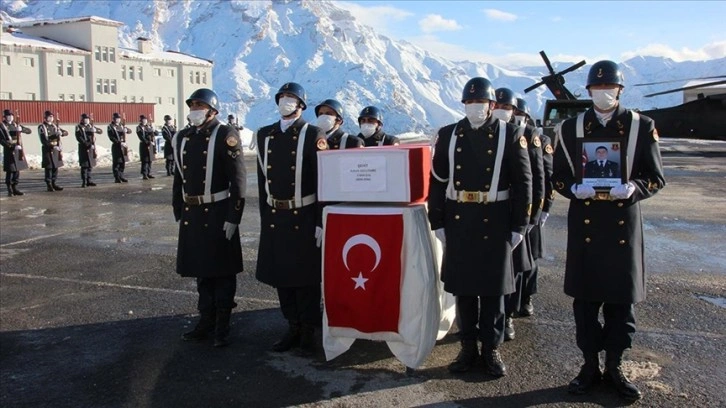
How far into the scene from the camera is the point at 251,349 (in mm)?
4922

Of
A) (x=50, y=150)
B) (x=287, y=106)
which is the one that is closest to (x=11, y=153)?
(x=50, y=150)

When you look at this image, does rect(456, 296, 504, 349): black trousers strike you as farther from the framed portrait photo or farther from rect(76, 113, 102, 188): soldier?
rect(76, 113, 102, 188): soldier

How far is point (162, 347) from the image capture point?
496 centimetres

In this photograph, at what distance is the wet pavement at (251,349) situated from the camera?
13.3 feet

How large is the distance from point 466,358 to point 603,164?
1.59 m

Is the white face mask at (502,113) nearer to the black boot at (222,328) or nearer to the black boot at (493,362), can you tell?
the black boot at (493,362)

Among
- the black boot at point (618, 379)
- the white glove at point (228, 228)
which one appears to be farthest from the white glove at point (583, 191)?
the white glove at point (228, 228)

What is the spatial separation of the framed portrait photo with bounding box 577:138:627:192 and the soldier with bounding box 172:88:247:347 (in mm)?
2523

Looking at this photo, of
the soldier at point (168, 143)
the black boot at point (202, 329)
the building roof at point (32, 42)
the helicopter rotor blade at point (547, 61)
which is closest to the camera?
the black boot at point (202, 329)

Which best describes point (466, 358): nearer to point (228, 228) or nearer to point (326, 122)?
point (228, 228)

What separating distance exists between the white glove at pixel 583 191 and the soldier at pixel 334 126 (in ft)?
7.20

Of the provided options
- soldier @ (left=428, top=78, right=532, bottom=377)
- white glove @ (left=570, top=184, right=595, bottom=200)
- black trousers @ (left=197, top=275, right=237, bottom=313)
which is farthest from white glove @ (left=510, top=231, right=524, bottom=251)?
black trousers @ (left=197, top=275, right=237, bottom=313)

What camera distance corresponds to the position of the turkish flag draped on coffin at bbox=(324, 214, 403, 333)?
174 inches

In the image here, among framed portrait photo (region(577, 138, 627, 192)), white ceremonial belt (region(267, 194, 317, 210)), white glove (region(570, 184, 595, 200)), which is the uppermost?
framed portrait photo (region(577, 138, 627, 192))
